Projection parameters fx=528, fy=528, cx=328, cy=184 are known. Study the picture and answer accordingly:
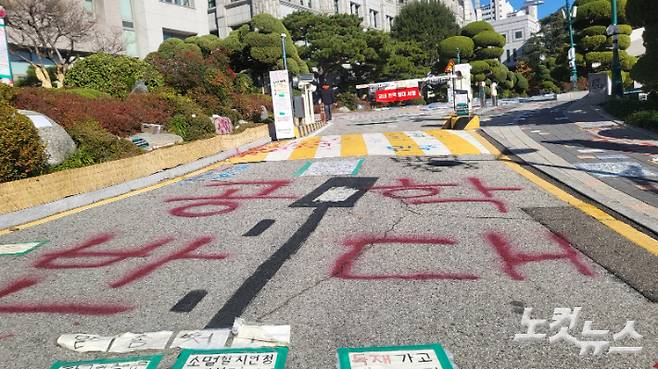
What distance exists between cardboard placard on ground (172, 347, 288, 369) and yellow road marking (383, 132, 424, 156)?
10.0 m

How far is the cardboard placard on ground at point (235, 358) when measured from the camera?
3.32m

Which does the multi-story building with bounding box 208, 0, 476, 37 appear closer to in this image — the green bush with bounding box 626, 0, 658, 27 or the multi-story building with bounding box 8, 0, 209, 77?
the multi-story building with bounding box 8, 0, 209, 77

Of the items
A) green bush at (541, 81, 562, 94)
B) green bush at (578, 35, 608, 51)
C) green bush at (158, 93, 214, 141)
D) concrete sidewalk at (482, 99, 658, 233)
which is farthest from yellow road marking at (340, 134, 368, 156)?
green bush at (541, 81, 562, 94)

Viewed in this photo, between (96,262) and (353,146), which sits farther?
(353,146)

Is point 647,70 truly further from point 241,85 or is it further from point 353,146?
point 241,85

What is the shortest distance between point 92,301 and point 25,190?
4859 millimetres

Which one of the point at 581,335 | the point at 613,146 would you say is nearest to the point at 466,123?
the point at 613,146

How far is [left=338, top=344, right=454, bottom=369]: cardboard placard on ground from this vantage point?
3.26 meters

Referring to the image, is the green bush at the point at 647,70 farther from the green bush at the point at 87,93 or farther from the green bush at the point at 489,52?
the green bush at the point at 489,52

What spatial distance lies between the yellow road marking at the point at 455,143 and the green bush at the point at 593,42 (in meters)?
24.6

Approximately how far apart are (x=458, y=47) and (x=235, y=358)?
4691cm

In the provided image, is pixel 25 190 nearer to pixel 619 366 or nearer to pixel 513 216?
pixel 513 216

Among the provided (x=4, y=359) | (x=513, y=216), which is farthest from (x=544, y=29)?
(x=4, y=359)

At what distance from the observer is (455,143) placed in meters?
14.6
